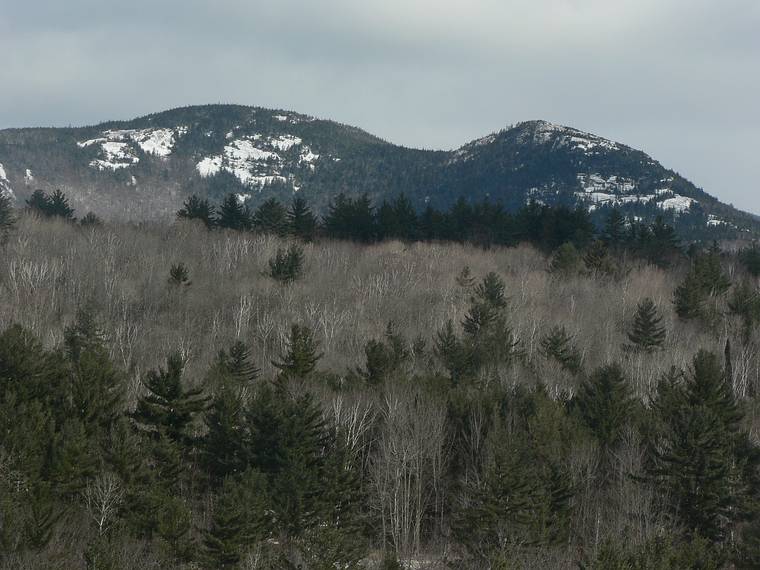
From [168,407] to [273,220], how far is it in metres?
52.4

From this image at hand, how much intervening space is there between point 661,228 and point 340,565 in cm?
7385

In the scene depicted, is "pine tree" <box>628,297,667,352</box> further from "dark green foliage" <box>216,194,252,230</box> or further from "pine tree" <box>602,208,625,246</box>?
"dark green foliage" <box>216,194,252,230</box>

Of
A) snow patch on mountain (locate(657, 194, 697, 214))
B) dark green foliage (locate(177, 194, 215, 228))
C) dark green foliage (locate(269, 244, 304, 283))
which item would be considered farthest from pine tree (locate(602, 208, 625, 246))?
snow patch on mountain (locate(657, 194, 697, 214))

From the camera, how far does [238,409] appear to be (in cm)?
4234

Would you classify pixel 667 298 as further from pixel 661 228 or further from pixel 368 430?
pixel 368 430

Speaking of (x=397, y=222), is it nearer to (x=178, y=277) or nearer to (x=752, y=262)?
(x=178, y=277)

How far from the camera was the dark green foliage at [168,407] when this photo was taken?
40625 millimetres

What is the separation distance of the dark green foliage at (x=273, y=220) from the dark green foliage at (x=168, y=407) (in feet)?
168

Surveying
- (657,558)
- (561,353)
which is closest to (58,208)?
(561,353)

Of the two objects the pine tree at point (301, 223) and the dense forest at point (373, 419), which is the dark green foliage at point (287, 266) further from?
the pine tree at point (301, 223)

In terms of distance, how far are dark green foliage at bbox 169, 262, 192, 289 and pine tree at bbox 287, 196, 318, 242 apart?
651 inches

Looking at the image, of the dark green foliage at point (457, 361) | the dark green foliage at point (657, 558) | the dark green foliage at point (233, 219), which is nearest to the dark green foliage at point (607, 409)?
the dark green foliage at point (457, 361)

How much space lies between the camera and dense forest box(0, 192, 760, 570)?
3369 centimetres

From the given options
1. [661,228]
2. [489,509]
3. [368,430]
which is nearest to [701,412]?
[489,509]
